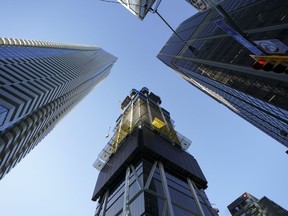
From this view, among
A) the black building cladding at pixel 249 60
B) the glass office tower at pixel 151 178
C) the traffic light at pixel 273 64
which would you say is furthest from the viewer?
the black building cladding at pixel 249 60

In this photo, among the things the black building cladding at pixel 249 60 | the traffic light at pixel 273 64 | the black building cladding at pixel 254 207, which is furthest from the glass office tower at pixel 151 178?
the black building cladding at pixel 254 207

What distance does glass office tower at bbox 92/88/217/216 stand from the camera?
107 feet

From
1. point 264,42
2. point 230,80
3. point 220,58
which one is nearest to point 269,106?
point 230,80

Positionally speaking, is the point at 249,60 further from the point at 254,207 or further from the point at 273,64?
the point at 254,207

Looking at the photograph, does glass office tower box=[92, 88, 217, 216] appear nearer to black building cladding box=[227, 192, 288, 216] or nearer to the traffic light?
the traffic light

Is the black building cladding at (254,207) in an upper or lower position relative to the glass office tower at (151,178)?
lower

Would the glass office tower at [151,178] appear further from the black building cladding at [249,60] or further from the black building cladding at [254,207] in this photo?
the black building cladding at [254,207]

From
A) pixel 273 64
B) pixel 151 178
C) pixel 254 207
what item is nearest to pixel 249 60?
pixel 151 178

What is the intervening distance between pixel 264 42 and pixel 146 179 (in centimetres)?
2500

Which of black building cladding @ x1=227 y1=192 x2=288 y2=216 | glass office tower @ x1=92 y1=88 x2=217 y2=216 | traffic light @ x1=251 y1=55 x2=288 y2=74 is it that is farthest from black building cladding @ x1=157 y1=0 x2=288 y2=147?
black building cladding @ x1=227 y1=192 x2=288 y2=216

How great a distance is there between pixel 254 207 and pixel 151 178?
302ft

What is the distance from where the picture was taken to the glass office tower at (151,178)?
32.5 m

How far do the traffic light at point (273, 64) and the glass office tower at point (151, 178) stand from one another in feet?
68.8

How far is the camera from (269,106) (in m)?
56.2
